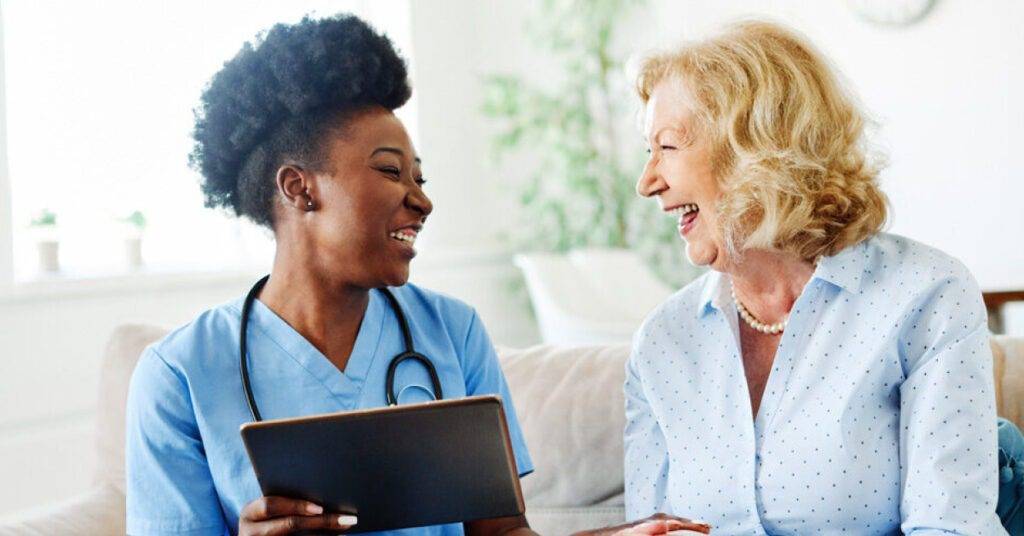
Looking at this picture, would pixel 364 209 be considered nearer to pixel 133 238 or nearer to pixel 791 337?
pixel 791 337

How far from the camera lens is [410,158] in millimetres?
1498

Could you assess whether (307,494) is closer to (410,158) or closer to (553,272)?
(410,158)

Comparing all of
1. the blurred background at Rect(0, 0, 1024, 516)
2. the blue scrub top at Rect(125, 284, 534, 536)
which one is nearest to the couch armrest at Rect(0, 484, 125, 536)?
the blue scrub top at Rect(125, 284, 534, 536)

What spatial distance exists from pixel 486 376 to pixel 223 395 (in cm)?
36

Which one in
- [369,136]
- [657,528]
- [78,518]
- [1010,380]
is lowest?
[78,518]

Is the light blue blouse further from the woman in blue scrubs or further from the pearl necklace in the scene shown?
the woman in blue scrubs

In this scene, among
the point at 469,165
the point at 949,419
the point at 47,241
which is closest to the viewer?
the point at 949,419

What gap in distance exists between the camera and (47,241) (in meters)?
3.44

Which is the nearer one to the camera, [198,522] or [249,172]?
[198,522]

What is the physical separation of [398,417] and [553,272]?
3126 millimetres

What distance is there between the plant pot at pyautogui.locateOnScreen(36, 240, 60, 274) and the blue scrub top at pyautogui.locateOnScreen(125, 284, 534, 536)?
2.16 metres

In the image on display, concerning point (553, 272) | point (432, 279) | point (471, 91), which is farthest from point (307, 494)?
point (471, 91)

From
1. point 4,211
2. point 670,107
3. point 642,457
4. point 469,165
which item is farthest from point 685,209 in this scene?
point 469,165

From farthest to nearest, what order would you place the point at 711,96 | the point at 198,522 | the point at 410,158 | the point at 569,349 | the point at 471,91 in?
the point at 471,91 → the point at 569,349 → the point at 711,96 → the point at 410,158 → the point at 198,522
